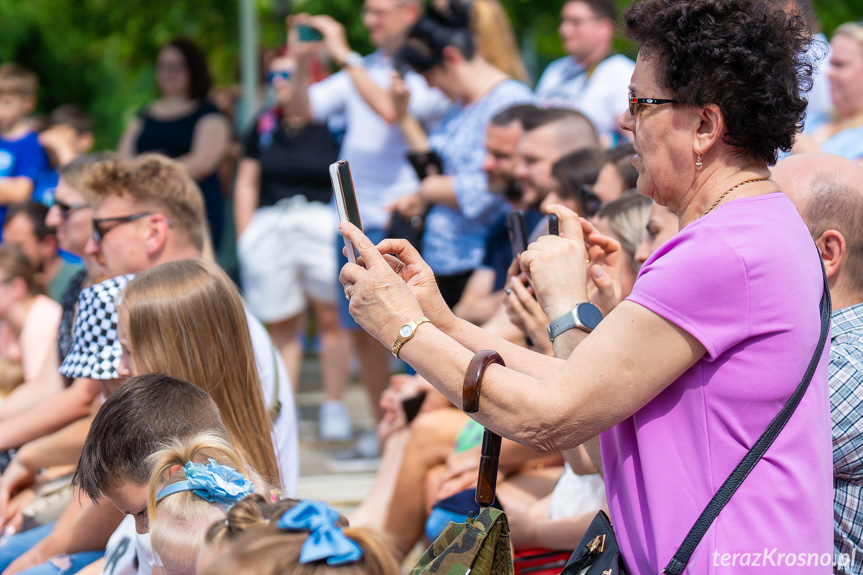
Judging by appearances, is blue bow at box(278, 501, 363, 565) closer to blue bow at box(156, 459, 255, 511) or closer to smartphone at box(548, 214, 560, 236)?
blue bow at box(156, 459, 255, 511)

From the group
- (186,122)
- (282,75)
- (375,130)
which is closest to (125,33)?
(186,122)

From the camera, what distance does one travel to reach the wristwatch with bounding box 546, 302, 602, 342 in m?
2.00

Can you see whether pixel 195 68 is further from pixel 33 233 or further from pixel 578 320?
pixel 578 320

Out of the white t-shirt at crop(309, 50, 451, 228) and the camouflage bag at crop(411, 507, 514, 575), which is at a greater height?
the camouflage bag at crop(411, 507, 514, 575)

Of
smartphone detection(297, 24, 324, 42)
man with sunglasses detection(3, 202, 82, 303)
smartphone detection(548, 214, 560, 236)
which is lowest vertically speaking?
man with sunglasses detection(3, 202, 82, 303)

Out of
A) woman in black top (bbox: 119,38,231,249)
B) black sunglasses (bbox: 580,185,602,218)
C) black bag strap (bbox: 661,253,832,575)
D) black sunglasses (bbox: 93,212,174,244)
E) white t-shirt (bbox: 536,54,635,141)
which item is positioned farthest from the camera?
woman in black top (bbox: 119,38,231,249)

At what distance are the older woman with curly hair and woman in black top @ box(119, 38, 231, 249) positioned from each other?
5293 mm

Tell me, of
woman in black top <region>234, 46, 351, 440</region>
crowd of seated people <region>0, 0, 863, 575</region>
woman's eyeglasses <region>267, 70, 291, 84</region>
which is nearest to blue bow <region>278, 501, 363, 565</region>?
crowd of seated people <region>0, 0, 863, 575</region>

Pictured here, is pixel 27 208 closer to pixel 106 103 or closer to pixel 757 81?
pixel 757 81

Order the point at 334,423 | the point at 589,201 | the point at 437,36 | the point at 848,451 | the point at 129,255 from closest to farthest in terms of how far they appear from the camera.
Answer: the point at 848,451 → the point at 129,255 → the point at 589,201 → the point at 437,36 → the point at 334,423

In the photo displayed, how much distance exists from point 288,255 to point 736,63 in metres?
4.99

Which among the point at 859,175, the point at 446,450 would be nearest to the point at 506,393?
the point at 859,175

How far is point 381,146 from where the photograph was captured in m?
6.01

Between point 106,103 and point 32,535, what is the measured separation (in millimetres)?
11166
